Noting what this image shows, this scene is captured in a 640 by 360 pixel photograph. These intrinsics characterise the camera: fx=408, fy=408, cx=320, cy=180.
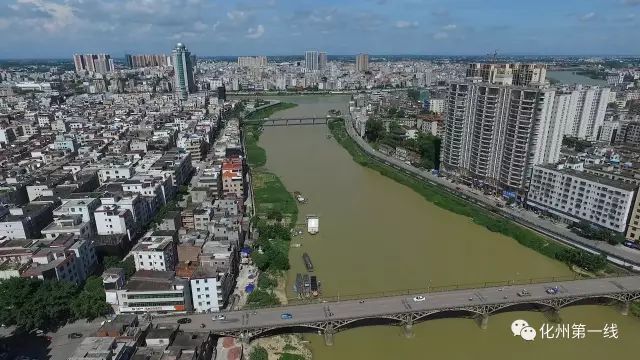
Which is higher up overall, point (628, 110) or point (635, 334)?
point (628, 110)

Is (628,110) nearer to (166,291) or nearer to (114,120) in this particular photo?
(166,291)

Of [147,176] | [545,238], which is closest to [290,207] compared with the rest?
[147,176]

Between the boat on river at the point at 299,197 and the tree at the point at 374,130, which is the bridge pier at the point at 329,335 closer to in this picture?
the boat on river at the point at 299,197

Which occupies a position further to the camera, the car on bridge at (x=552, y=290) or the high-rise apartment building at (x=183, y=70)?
the high-rise apartment building at (x=183, y=70)

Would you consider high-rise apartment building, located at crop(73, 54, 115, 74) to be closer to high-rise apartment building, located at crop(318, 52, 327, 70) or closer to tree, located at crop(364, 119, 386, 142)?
high-rise apartment building, located at crop(318, 52, 327, 70)

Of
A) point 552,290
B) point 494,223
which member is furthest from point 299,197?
point 552,290

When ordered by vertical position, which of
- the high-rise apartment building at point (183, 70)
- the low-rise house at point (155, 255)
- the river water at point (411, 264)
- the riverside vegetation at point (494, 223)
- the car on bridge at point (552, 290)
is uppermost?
the high-rise apartment building at point (183, 70)

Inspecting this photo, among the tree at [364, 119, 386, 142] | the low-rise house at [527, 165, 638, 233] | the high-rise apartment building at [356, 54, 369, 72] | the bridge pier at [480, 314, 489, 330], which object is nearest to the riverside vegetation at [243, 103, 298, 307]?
the bridge pier at [480, 314, 489, 330]

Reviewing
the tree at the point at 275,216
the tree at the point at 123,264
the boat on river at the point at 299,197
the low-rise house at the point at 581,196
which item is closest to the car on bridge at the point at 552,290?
the low-rise house at the point at 581,196
